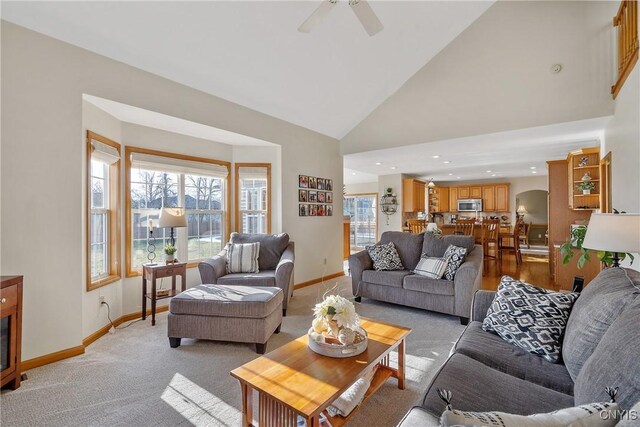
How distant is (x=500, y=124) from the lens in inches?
156

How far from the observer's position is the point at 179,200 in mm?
3961

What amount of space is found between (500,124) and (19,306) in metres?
5.27

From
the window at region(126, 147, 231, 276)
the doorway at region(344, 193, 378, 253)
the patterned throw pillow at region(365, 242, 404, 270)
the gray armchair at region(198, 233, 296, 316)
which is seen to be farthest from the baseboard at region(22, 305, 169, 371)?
the doorway at region(344, 193, 378, 253)

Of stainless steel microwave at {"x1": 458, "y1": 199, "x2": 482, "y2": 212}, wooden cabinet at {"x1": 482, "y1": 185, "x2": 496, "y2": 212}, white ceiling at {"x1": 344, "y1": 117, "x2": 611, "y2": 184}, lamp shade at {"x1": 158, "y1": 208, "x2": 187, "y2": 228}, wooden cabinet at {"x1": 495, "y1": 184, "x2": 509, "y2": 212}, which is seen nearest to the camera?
lamp shade at {"x1": 158, "y1": 208, "x2": 187, "y2": 228}

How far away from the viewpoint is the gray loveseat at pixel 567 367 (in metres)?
0.96

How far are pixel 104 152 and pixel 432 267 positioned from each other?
3763mm

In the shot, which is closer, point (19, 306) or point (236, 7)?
point (19, 306)

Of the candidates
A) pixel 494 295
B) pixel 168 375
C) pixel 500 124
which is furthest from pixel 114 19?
pixel 500 124

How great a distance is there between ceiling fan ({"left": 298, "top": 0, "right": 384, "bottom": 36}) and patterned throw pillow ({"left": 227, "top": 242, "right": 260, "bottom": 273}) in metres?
2.48

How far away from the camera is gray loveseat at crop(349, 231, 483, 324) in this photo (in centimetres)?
320

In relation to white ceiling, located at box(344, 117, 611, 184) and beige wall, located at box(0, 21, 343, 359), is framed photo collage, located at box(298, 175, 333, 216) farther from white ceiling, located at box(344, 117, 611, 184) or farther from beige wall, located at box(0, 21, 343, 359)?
beige wall, located at box(0, 21, 343, 359)

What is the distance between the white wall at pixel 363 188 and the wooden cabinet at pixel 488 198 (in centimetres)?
347

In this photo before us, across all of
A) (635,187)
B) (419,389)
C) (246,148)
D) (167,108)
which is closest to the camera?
(419,389)

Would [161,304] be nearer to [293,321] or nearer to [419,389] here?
[293,321]
